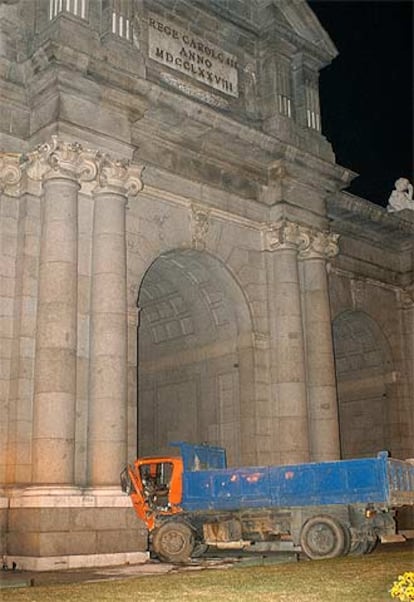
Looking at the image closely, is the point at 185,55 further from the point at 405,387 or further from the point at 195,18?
Answer: the point at 405,387

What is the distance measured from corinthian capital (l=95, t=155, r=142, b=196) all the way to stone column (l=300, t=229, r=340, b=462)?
700cm

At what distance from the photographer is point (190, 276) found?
25.0 m

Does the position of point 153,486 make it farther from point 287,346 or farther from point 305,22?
point 305,22

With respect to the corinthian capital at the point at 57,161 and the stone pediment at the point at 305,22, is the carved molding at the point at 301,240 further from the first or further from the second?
the corinthian capital at the point at 57,161

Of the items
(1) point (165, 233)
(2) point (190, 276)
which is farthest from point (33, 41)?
(2) point (190, 276)

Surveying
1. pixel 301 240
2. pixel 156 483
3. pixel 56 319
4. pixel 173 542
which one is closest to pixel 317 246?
pixel 301 240

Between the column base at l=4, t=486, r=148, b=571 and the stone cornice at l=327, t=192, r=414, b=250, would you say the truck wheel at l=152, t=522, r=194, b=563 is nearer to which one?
the column base at l=4, t=486, r=148, b=571

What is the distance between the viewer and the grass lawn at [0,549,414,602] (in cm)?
1145

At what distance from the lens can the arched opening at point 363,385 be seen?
31.8m

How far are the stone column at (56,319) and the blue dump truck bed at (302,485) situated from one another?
11.2 ft

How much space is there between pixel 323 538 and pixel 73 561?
582 centimetres

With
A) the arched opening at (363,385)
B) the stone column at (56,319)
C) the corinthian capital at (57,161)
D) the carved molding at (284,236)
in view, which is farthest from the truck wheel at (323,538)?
the arched opening at (363,385)

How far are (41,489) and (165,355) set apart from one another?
9.88 metres

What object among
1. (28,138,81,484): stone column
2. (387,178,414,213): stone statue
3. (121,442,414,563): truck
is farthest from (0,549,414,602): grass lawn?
(387,178,414,213): stone statue
